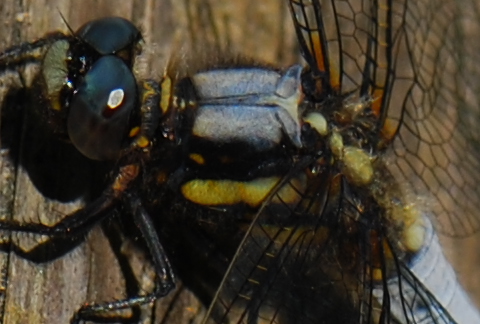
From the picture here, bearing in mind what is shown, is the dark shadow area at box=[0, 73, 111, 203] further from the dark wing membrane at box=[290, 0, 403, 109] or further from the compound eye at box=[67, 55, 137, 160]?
the dark wing membrane at box=[290, 0, 403, 109]

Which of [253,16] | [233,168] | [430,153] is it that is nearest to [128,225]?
[233,168]

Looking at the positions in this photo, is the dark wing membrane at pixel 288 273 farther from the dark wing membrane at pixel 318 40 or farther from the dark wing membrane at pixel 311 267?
the dark wing membrane at pixel 318 40

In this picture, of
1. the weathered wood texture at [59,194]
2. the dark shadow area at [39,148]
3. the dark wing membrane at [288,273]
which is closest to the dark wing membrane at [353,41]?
the weathered wood texture at [59,194]

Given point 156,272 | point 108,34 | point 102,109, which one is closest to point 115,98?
point 102,109

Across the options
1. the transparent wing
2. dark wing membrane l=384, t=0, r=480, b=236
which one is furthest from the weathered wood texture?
dark wing membrane l=384, t=0, r=480, b=236

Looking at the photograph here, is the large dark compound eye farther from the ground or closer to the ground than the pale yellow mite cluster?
farther from the ground

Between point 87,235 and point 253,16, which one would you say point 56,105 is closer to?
point 87,235

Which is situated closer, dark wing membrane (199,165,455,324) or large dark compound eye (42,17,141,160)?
large dark compound eye (42,17,141,160)
